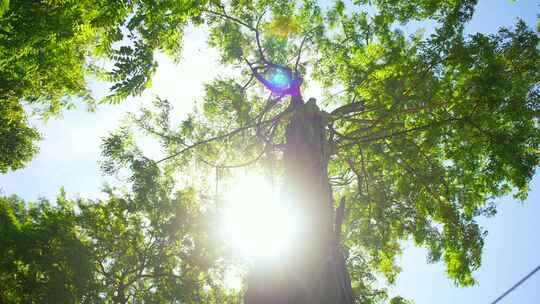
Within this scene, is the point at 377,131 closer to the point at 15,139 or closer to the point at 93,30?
the point at 93,30

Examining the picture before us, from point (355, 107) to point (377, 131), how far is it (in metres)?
0.85

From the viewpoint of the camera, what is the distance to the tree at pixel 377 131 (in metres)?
5.34

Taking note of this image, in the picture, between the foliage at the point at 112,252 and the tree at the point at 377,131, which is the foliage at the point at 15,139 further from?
the tree at the point at 377,131

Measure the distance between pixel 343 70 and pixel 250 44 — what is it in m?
→ 2.67

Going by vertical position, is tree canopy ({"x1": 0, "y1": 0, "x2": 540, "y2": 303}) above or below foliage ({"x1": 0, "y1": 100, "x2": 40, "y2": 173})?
below

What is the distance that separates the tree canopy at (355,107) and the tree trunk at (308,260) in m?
1.08

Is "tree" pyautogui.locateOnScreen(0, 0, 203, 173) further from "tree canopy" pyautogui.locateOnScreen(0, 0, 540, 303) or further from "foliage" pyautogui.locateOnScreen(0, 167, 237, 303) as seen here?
"foliage" pyautogui.locateOnScreen(0, 167, 237, 303)

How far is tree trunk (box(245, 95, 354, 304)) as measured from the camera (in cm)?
418

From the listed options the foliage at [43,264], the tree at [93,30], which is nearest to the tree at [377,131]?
the tree at [93,30]

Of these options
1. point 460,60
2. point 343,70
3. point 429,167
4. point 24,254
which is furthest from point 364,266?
point 24,254

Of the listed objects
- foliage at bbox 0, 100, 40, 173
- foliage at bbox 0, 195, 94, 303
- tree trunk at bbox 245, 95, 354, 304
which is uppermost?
foliage at bbox 0, 100, 40, 173

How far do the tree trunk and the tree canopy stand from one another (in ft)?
3.55

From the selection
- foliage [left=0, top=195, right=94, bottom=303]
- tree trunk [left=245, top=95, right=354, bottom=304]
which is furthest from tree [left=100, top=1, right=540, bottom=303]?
foliage [left=0, top=195, right=94, bottom=303]

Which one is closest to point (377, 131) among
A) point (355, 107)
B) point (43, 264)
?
point (355, 107)
